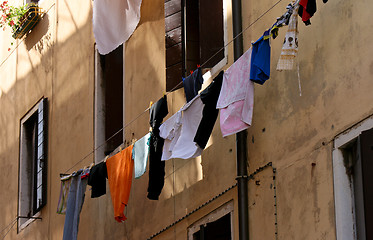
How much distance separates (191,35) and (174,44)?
8.3 inches

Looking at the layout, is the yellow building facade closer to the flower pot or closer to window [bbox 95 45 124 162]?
window [bbox 95 45 124 162]

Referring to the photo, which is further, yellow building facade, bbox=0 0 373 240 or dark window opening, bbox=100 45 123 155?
dark window opening, bbox=100 45 123 155

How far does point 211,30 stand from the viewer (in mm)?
10164

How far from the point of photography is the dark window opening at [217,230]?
945cm

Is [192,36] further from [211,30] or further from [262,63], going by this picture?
[262,63]

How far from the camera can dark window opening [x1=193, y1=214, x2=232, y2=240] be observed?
9.45 meters

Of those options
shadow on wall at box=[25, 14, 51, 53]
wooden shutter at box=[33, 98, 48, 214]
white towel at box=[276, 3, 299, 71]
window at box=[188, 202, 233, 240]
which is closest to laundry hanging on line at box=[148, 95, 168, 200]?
window at box=[188, 202, 233, 240]

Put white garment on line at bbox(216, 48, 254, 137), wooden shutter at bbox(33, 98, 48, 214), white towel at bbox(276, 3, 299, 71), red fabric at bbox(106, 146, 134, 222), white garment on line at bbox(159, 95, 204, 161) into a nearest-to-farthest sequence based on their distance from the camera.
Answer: white towel at bbox(276, 3, 299, 71)
white garment on line at bbox(216, 48, 254, 137)
white garment on line at bbox(159, 95, 204, 161)
red fabric at bbox(106, 146, 134, 222)
wooden shutter at bbox(33, 98, 48, 214)

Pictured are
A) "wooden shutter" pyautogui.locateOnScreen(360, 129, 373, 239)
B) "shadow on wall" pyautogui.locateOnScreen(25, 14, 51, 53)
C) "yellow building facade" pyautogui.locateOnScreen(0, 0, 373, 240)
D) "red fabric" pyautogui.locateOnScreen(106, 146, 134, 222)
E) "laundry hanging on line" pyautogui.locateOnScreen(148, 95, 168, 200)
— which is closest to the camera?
"wooden shutter" pyautogui.locateOnScreen(360, 129, 373, 239)

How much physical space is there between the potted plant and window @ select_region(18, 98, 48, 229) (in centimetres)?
144

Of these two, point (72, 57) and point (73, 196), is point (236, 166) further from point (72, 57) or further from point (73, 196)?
point (72, 57)

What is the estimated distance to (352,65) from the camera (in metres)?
A: 7.40

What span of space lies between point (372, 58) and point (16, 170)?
971cm

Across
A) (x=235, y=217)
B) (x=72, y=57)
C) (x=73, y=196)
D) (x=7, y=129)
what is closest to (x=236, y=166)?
(x=235, y=217)
